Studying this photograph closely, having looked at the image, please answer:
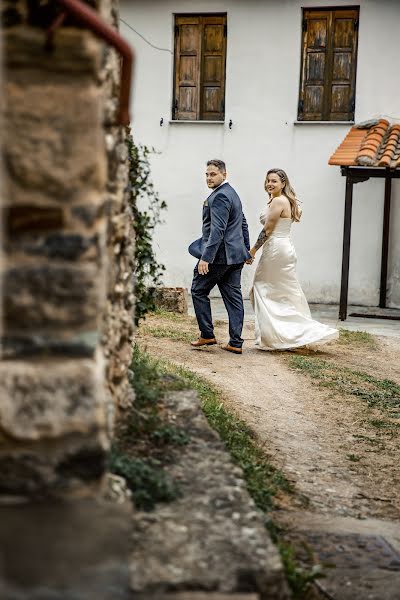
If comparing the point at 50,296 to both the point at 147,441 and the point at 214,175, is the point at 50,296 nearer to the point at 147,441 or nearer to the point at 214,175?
the point at 147,441

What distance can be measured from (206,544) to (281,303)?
6.22 metres

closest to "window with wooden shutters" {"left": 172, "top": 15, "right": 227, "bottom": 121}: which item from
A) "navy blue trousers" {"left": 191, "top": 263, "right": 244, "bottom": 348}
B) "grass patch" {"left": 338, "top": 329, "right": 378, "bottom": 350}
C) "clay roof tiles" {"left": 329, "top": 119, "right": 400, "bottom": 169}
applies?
"clay roof tiles" {"left": 329, "top": 119, "right": 400, "bottom": 169}

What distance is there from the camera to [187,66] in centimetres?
1321

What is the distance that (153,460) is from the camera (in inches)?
126

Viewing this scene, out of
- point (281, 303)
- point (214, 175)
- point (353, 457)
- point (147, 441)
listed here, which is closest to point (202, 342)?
point (281, 303)

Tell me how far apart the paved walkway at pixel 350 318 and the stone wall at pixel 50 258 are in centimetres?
843

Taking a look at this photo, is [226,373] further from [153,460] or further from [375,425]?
[153,460]

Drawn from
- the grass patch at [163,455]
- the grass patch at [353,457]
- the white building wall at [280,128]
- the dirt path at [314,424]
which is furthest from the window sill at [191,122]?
the grass patch at [353,457]

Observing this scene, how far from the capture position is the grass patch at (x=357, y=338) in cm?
947

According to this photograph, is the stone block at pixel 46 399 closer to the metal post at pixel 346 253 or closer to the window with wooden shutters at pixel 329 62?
the metal post at pixel 346 253

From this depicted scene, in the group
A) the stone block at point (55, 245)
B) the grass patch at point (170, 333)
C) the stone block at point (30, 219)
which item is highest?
the stone block at point (30, 219)

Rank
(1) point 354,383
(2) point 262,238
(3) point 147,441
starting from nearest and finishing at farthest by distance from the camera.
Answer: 1. (3) point 147,441
2. (1) point 354,383
3. (2) point 262,238

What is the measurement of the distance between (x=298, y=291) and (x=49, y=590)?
6.91 metres

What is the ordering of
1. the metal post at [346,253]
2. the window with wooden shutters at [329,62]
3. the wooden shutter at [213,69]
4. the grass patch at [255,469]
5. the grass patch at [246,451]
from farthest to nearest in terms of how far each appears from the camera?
1. the wooden shutter at [213,69]
2. the window with wooden shutters at [329,62]
3. the metal post at [346,253]
4. the grass patch at [246,451]
5. the grass patch at [255,469]
